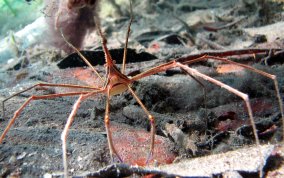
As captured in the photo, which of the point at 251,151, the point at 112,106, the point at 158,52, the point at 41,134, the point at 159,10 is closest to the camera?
the point at 251,151

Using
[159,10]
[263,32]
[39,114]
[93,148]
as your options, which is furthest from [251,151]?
[159,10]

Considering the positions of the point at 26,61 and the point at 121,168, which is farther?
the point at 26,61

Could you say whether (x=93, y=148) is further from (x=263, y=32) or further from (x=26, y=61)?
(x=26, y=61)

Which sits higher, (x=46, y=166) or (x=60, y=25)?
(x=60, y=25)

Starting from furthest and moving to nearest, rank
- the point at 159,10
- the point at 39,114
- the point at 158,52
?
1. the point at 159,10
2. the point at 158,52
3. the point at 39,114

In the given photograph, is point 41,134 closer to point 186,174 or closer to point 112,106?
point 112,106

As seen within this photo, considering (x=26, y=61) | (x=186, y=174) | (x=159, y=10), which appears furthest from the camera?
(x=159, y=10)

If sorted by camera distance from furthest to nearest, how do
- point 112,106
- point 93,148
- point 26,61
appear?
point 26,61 < point 112,106 < point 93,148

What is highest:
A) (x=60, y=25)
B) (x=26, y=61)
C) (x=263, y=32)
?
(x=60, y=25)

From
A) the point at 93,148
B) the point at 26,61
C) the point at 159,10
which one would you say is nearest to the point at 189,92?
the point at 93,148
